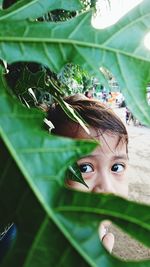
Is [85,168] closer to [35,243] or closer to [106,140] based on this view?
[106,140]

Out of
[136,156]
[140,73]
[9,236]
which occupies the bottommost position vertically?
[136,156]

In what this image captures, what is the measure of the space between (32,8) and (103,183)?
894 millimetres

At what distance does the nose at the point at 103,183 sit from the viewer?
54.9 inches

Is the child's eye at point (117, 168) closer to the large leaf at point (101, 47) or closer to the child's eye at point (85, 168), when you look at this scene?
the child's eye at point (85, 168)

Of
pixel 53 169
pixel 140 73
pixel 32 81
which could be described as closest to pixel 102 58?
pixel 140 73

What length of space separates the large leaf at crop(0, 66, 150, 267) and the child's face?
0.92 meters

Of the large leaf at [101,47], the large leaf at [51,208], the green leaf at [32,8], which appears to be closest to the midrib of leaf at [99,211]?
the large leaf at [51,208]

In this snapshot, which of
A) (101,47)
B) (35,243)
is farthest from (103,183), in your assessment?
(35,243)

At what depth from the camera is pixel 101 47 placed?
1.90ft

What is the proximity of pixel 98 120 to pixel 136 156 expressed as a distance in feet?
21.9

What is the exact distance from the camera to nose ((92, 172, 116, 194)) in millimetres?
1394

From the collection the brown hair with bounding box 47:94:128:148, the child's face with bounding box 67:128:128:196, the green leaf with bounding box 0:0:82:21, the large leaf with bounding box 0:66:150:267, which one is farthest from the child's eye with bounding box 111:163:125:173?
the large leaf with bounding box 0:66:150:267

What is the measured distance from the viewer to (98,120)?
1.42 m

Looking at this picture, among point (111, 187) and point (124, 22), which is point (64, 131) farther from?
point (124, 22)
